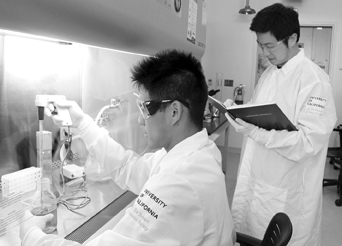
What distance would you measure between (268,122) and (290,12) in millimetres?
612

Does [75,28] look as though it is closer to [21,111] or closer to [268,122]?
[21,111]

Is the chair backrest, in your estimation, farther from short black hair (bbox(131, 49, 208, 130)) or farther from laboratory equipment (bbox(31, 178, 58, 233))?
laboratory equipment (bbox(31, 178, 58, 233))

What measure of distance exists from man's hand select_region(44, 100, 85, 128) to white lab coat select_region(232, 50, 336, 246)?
95cm

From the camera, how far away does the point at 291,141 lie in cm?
146

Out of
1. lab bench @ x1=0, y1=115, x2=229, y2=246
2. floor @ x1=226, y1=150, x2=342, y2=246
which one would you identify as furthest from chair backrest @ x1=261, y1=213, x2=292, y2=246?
floor @ x1=226, y1=150, x2=342, y2=246

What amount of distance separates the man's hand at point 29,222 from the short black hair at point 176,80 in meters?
0.53

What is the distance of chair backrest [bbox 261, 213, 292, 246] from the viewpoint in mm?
941

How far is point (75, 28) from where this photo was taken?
93 centimetres

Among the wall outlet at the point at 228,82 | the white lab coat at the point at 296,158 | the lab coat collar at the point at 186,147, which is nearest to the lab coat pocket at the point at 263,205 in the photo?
the white lab coat at the point at 296,158

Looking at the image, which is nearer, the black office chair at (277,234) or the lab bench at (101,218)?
the black office chair at (277,234)

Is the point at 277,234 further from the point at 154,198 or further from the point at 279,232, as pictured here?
the point at 154,198

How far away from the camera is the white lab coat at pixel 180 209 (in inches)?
30.0

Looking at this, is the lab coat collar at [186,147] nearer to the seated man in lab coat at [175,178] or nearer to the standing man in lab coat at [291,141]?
the seated man in lab coat at [175,178]

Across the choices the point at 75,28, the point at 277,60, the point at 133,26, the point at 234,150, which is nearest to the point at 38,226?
the point at 75,28
